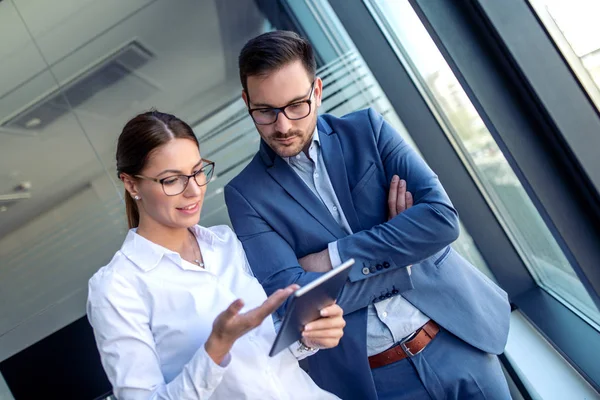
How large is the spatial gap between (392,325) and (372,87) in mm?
2257

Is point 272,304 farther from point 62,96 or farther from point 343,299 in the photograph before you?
point 62,96

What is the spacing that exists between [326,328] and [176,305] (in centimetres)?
43

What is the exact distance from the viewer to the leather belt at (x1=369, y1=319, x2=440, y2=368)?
166 centimetres

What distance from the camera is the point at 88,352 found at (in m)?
3.70

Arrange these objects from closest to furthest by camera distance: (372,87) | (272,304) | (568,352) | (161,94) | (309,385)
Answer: (272,304)
(309,385)
(568,352)
(372,87)
(161,94)

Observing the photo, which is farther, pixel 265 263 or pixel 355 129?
pixel 355 129

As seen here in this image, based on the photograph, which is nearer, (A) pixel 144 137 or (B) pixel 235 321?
(B) pixel 235 321

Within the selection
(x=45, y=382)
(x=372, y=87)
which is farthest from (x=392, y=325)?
(x=45, y=382)

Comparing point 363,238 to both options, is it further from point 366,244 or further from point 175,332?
point 175,332

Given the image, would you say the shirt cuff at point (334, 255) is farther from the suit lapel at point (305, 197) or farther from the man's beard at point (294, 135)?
the man's beard at point (294, 135)

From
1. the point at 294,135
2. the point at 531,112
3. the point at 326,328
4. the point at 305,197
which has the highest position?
the point at 294,135

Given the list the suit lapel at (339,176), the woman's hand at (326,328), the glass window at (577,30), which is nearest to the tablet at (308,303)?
the woman's hand at (326,328)

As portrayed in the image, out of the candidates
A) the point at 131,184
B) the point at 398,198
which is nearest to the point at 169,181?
the point at 131,184

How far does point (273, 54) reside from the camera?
5.49ft
